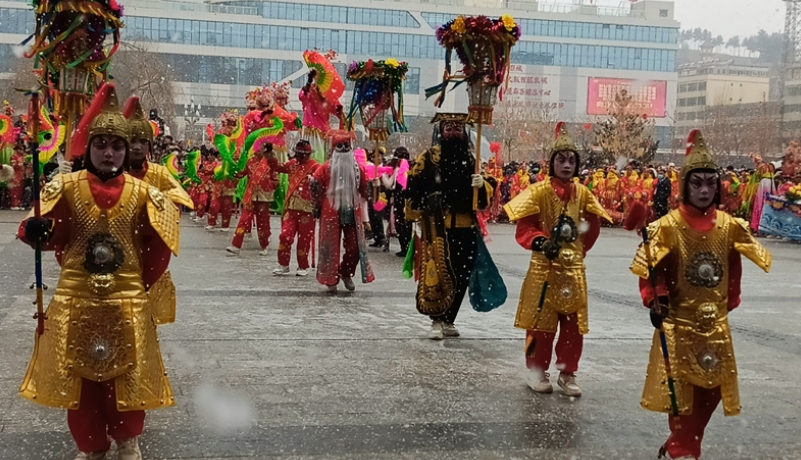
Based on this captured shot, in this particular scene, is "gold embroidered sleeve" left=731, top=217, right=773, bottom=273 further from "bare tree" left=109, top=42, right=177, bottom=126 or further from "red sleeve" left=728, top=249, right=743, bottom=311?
"bare tree" left=109, top=42, right=177, bottom=126

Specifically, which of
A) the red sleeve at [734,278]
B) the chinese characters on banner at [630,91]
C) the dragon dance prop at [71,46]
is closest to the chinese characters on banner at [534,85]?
the chinese characters on banner at [630,91]

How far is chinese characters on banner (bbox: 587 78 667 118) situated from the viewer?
78.1 meters

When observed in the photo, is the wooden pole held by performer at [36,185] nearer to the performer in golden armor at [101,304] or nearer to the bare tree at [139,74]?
the performer in golden armor at [101,304]

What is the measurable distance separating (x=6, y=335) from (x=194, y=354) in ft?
5.18

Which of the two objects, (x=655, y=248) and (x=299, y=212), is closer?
(x=655, y=248)

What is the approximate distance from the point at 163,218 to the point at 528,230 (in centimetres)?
254

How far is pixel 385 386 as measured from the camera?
6152 millimetres

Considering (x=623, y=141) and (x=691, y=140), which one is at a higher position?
(x=623, y=141)

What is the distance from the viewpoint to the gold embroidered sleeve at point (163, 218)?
4328mm

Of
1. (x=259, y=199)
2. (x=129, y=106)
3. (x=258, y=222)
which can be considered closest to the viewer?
(x=129, y=106)

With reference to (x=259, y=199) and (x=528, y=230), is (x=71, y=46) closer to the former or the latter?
(x=528, y=230)

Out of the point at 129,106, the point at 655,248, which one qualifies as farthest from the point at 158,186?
the point at 655,248

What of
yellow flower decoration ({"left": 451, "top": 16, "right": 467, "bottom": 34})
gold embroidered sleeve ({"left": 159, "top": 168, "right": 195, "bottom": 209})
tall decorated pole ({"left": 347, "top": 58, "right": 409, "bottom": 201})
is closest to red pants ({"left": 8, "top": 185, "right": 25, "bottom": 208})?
tall decorated pole ({"left": 347, "top": 58, "right": 409, "bottom": 201})

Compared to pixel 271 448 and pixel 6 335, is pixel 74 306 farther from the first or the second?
pixel 6 335
